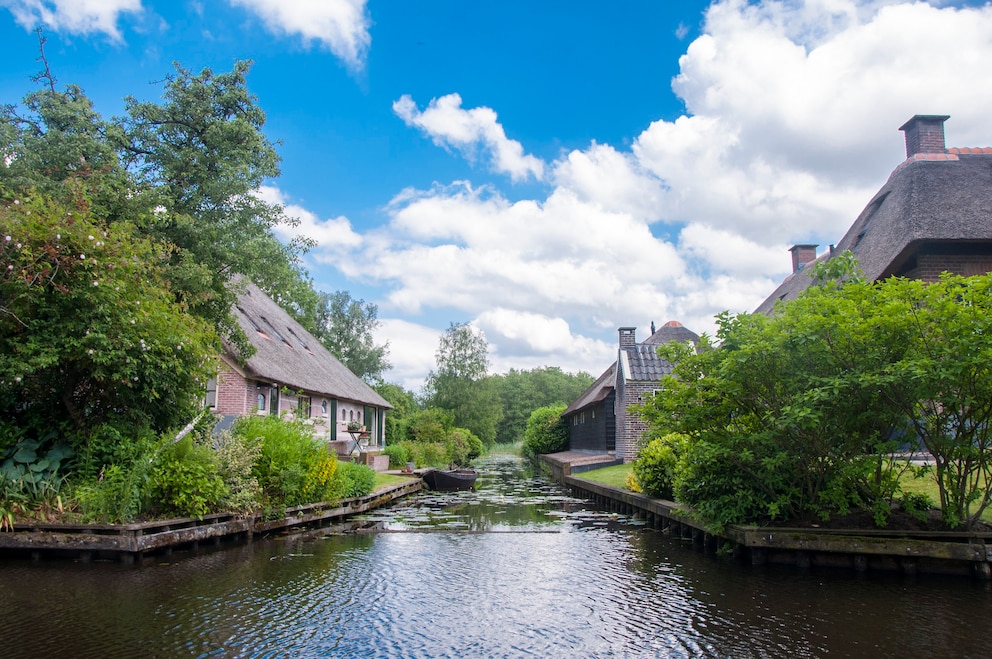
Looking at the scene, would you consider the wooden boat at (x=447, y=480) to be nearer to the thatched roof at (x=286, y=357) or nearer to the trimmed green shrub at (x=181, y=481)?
the thatched roof at (x=286, y=357)

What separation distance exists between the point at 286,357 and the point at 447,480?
24.0ft

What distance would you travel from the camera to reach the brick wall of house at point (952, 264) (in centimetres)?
1503

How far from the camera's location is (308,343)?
3075cm

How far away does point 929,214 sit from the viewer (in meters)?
15.3

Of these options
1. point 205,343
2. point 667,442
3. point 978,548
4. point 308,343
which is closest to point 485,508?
point 667,442

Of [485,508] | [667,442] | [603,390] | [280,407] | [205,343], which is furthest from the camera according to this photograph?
[603,390]

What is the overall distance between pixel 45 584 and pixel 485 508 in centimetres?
1170

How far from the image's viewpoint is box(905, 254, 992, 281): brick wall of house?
1503cm

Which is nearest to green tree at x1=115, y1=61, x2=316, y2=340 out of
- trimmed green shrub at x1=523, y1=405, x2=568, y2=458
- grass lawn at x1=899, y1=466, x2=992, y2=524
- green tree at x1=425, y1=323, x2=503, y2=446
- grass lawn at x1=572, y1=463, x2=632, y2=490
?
grass lawn at x1=572, y1=463, x2=632, y2=490

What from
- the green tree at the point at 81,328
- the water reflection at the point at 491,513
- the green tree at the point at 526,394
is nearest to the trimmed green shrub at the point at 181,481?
the green tree at the point at 81,328

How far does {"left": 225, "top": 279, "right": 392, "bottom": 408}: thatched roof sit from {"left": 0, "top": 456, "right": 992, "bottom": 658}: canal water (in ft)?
28.6

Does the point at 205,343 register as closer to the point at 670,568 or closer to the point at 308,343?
the point at 670,568

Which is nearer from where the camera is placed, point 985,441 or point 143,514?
point 985,441

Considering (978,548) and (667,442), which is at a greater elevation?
(667,442)
